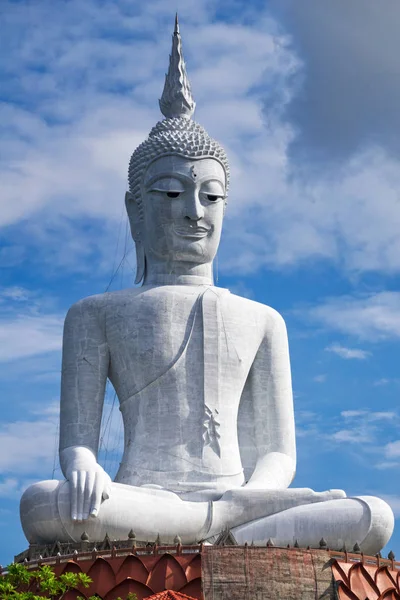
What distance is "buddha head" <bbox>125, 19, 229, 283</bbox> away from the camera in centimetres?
2177

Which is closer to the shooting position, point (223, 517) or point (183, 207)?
point (223, 517)

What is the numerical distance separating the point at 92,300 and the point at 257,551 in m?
5.29

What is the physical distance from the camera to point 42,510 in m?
19.1

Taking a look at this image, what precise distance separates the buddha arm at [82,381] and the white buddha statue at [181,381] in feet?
0.05

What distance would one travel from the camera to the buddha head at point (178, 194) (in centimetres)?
2177

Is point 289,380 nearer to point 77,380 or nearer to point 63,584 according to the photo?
point 77,380

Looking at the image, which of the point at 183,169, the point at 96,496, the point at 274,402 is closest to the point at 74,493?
the point at 96,496

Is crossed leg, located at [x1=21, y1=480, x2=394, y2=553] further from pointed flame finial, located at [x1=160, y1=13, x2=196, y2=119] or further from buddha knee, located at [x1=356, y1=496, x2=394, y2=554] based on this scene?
pointed flame finial, located at [x1=160, y1=13, x2=196, y2=119]

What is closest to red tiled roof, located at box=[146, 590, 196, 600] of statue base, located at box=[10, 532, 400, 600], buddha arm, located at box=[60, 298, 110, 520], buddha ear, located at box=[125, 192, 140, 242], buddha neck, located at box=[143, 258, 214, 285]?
statue base, located at box=[10, 532, 400, 600]

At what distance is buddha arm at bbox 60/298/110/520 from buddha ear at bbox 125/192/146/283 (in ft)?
3.34

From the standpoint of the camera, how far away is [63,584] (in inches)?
663

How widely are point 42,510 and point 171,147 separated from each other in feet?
18.6

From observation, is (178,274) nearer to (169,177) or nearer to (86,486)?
(169,177)

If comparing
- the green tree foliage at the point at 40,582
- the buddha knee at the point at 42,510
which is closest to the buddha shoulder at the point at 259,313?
the buddha knee at the point at 42,510
